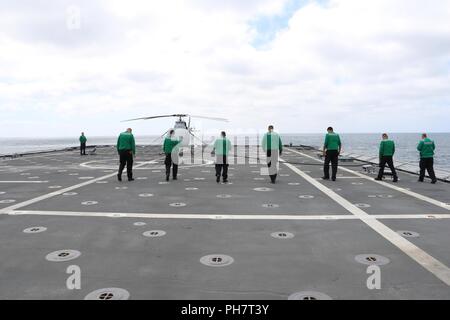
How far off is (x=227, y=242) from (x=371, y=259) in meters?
2.23

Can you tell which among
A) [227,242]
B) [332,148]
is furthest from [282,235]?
[332,148]

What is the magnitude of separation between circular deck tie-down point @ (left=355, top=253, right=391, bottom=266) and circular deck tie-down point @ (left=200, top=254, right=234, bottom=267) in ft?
6.06

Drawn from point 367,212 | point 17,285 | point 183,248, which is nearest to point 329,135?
point 367,212

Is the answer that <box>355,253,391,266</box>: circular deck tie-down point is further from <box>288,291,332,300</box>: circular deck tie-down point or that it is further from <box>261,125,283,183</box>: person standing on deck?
<box>261,125,283,183</box>: person standing on deck

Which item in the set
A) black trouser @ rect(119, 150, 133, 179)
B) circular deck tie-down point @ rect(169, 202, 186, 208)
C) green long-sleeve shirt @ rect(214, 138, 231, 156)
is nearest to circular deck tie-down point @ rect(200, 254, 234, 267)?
circular deck tie-down point @ rect(169, 202, 186, 208)

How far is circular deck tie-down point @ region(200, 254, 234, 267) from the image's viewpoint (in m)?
4.65

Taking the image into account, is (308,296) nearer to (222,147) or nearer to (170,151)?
(222,147)

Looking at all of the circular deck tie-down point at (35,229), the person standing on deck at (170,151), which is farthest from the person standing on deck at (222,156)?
the circular deck tie-down point at (35,229)

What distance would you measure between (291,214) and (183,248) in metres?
3.16

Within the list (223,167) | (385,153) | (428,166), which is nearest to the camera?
(428,166)

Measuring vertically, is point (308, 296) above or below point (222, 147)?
below

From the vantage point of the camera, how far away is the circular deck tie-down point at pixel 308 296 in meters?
3.67

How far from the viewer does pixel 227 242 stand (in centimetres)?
562

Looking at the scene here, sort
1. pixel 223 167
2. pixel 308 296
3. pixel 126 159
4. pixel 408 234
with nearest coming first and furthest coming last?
pixel 308 296 → pixel 408 234 → pixel 223 167 → pixel 126 159
